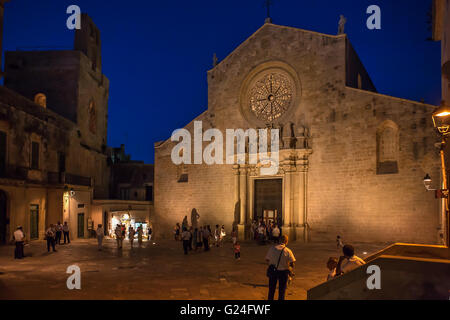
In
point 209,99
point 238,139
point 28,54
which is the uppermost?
point 28,54

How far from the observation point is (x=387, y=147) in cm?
1948

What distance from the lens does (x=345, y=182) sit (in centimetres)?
2022

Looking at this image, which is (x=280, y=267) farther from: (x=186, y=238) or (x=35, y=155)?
(x=35, y=155)

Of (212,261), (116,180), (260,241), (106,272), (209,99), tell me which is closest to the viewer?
(106,272)

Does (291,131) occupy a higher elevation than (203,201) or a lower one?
higher

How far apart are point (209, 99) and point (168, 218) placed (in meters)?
8.94

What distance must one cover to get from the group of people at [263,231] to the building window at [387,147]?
21.3ft

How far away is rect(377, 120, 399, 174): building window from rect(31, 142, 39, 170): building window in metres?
20.2

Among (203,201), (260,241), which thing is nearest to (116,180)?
(203,201)

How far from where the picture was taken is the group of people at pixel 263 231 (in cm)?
2053

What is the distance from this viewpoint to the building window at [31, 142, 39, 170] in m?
22.8

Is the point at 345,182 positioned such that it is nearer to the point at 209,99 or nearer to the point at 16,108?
the point at 209,99

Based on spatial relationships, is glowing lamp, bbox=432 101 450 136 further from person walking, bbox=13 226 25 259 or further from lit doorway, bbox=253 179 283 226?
person walking, bbox=13 226 25 259
